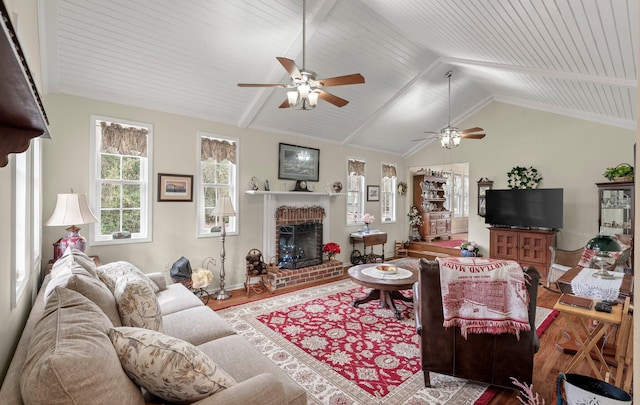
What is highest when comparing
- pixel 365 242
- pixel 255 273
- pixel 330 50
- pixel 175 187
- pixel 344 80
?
pixel 330 50

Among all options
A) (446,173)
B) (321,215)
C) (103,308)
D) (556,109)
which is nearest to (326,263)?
(321,215)

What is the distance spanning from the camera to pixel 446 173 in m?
9.34

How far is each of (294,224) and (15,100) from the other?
4506mm

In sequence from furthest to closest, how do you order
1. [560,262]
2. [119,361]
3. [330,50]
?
[560,262]
[330,50]
[119,361]

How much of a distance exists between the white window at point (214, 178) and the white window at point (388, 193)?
148 inches

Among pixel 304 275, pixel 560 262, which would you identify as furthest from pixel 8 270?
pixel 560 262

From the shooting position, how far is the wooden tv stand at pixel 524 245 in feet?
16.6

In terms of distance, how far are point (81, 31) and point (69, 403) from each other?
3333 millimetres

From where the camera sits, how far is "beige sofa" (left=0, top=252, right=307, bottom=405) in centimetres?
88

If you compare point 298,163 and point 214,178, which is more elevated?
point 298,163

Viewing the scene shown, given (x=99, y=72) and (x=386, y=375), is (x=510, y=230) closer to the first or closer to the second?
(x=386, y=375)

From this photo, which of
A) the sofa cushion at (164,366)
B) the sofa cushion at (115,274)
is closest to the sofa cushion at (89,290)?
the sofa cushion at (115,274)

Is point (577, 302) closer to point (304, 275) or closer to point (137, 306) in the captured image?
point (137, 306)

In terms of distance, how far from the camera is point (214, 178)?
4.45 meters
